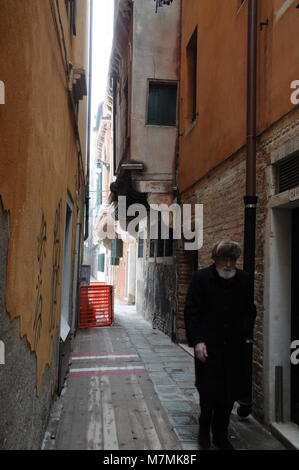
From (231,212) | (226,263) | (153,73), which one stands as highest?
(153,73)

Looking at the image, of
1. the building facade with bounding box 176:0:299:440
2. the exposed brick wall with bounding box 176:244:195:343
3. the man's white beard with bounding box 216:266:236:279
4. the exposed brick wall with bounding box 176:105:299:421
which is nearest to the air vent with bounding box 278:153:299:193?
the building facade with bounding box 176:0:299:440

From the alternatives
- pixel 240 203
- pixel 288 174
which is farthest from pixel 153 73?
pixel 288 174

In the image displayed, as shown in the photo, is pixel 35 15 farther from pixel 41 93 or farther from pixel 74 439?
pixel 74 439

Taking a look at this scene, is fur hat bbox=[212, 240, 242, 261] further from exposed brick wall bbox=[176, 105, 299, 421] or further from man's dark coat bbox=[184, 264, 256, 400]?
exposed brick wall bbox=[176, 105, 299, 421]

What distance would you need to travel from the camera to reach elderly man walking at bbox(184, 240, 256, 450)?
12.3 feet

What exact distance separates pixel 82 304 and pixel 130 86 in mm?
5700

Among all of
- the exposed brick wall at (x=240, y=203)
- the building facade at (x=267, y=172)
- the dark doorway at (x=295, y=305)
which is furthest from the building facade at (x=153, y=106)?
the dark doorway at (x=295, y=305)

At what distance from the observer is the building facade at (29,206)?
2.28 metres

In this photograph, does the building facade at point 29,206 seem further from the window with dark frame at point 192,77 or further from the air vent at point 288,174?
the window with dark frame at point 192,77

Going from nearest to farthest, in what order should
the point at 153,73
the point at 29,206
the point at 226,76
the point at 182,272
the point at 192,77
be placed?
the point at 29,206
the point at 226,76
the point at 192,77
the point at 182,272
the point at 153,73

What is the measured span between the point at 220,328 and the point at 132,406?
75.6 inches

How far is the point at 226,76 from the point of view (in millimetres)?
6246

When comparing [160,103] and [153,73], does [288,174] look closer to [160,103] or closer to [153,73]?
[160,103]
